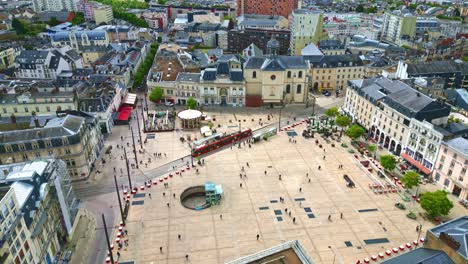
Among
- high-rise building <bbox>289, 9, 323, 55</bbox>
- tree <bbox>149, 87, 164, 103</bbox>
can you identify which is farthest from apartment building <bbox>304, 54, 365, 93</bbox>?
tree <bbox>149, 87, 164, 103</bbox>

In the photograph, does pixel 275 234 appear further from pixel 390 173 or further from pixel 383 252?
pixel 390 173

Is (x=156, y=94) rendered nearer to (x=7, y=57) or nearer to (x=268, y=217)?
(x=268, y=217)

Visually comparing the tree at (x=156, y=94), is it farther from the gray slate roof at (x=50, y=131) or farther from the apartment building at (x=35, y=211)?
the apartment building at (x=35, y=211)

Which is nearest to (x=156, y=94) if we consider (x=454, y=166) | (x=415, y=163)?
(x=415, y=163)

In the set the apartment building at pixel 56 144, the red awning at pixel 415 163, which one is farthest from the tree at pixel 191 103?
the red awning at pixel 415 163

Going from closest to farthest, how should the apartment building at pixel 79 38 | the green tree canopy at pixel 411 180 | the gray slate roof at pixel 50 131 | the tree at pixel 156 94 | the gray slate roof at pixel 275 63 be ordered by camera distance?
the green tree canopy at pixel 411 180
the gray slate roof at pixel 50 131
the gray slate roof at pixel 275 63
the tree at pixel 156 94
the apartment building at pixel 79 38

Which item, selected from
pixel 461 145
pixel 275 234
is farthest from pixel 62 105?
pixel 461 145
